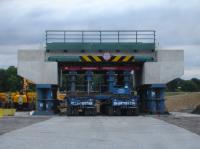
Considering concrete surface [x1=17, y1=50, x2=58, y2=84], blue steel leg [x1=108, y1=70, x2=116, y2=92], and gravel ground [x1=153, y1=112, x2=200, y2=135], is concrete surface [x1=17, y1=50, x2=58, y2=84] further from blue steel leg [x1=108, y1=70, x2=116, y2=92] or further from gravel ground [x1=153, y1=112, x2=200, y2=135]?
gravel ground [x1=153, y1=112, x2=200, y2=135]

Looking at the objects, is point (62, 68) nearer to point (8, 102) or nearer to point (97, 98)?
point (97, 98)

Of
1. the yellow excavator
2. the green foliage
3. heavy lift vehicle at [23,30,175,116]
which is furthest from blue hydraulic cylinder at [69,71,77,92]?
the green foliage

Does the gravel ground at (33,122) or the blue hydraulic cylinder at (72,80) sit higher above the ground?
the blue hydraulic cylinder at (72,80)

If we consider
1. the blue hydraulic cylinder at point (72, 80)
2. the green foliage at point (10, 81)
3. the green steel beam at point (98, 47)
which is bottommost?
the blue hydraulic cylinder at point (72, 80)

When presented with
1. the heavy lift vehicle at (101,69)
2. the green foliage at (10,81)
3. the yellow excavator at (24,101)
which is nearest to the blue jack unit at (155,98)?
the heavy lift vehicle at (101,69)

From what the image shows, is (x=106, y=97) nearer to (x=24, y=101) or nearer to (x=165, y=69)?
(x=165, y=69)

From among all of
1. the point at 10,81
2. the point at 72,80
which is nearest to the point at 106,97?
the point at 72,80

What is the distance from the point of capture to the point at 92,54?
4047cm

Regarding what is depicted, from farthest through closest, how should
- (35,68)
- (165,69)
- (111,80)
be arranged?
(111,80) → (165,69) → (35,68)

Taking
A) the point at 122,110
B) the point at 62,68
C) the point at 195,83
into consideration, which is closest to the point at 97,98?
the point at 122,110

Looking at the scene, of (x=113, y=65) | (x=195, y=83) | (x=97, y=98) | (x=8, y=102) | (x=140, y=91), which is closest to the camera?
(x=97, y=98)

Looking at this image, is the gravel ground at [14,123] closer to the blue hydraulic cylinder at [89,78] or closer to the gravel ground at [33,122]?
the gravel ground at [33,122]

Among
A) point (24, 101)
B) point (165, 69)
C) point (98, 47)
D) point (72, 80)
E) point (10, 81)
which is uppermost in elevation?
point (10, 81)

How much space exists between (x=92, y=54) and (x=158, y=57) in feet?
13.9
